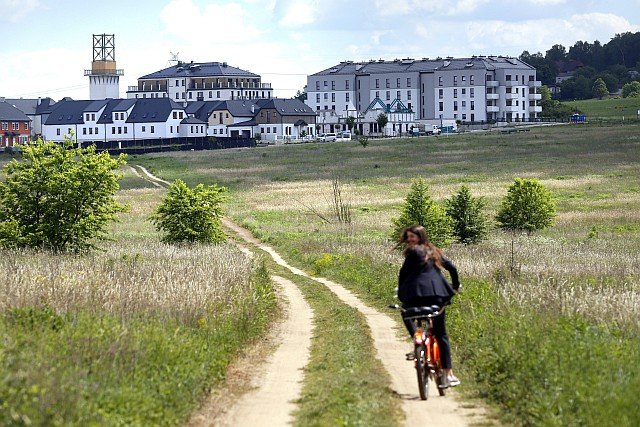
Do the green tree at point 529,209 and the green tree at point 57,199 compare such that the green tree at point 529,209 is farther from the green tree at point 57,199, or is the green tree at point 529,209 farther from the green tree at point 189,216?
the green tree at point 57,199

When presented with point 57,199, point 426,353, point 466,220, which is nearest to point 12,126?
point 466,220

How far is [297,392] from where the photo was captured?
47.9ft

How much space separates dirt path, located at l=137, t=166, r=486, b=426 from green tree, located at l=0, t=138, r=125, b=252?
9395 mm

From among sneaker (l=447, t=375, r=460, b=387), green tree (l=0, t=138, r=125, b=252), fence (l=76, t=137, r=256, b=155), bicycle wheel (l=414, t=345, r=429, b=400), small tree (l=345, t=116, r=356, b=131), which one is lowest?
sneaker (l=447, t=375, r=460, b=387)

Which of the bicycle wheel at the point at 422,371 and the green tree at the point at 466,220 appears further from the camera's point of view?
the green tree at the point at 466,220

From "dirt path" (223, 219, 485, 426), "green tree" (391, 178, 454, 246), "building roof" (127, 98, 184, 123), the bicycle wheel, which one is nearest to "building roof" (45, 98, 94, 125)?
"building roof" (127, 98, 184, 123)

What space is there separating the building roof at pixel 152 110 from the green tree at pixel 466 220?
14475 cm

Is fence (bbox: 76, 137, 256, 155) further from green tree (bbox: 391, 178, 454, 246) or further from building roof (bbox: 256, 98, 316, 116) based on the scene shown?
green tree (bbox: 391, 178, 454, 246)

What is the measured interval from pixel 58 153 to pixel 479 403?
60.9 feet

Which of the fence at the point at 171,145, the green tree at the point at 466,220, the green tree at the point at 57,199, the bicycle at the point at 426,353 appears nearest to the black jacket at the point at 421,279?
the bicycle at the point at 426,353

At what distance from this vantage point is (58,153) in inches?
1174

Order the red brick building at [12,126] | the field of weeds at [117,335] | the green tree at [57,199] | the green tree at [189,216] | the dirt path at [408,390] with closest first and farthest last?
1. the field of weeds at [117,335]
2. the dirt path at [408,390]
3. the green tree at [57,199]
4. the green tree at [189,216]
5. the red brick building at [12,126]

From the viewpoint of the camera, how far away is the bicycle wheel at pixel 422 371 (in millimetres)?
13637

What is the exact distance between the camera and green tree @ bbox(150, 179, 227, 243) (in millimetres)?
38375
